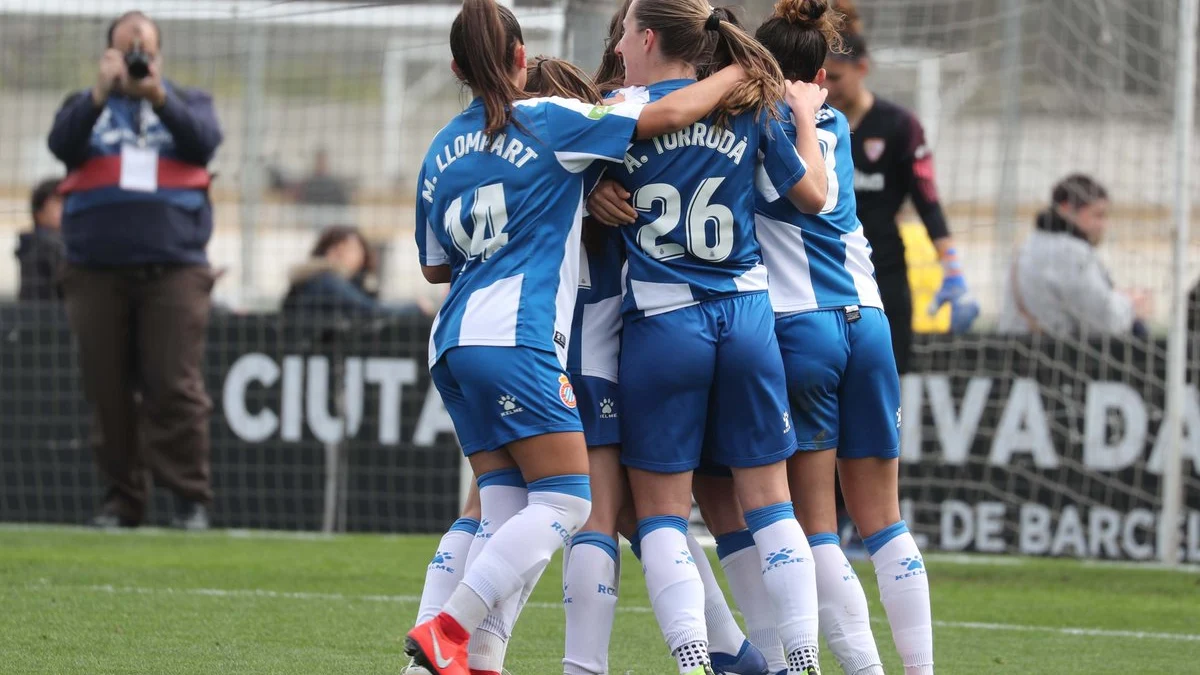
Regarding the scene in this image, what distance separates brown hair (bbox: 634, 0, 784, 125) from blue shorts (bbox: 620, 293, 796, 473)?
19.9 inches

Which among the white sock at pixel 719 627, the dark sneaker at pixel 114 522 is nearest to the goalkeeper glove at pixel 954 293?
the white sock at pixel 719 627

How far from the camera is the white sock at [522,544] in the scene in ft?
13.1

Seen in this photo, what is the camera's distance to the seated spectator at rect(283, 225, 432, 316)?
9266mm

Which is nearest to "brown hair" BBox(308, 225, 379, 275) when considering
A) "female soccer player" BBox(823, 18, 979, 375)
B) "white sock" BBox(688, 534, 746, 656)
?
"female soccer player" BBox(823, 18, 979, 375)

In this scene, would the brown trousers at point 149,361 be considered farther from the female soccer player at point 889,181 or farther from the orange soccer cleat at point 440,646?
the orange soccer cleat at point 440,646

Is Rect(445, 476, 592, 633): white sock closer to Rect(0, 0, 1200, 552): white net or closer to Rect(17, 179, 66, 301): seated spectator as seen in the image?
Rect(0, 0, 1200, 552): white net

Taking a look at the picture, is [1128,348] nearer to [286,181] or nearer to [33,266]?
[33,266]

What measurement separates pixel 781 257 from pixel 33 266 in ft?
21.2

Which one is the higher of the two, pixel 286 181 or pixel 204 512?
pixel 286 181

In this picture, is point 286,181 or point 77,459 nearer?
point 77,459

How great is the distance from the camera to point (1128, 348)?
8195 millimetres

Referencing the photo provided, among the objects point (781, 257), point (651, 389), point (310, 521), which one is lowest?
point (310, 521)

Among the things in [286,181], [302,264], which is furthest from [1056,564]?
[286,181]

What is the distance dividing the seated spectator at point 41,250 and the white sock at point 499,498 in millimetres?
6025
